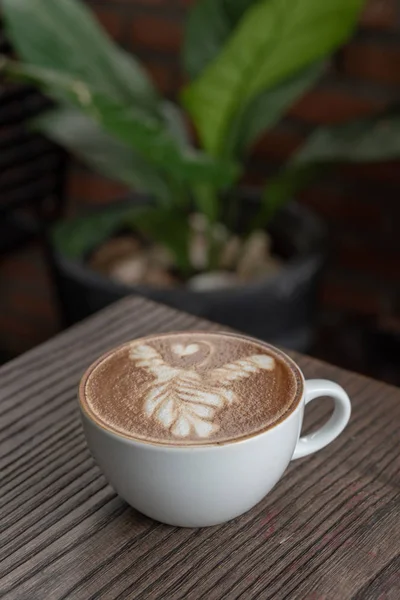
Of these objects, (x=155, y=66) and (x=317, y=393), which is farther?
(x=155, y=66)

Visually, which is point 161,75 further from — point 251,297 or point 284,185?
point 251,297

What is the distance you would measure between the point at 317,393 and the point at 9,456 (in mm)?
237

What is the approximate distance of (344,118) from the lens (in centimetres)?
174

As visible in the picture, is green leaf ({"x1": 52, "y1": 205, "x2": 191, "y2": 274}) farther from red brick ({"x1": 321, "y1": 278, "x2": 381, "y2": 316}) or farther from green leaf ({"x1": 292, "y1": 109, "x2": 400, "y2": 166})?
red brick ({"x1": 321, "y1": 278, "x2": 381, "y2": 316})

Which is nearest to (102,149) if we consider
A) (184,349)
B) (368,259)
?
(368,259)

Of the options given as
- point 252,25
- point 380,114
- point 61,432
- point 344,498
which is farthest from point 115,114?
point 344,498

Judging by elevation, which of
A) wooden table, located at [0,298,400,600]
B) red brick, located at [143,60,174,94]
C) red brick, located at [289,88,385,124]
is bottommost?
red brick, located at [289,88,385,124]

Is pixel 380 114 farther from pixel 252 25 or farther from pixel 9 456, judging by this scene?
pixel 9 456

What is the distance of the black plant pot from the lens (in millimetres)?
1396

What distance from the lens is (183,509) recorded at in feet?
1.93

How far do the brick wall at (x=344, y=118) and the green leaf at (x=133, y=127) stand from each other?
52 centimetres

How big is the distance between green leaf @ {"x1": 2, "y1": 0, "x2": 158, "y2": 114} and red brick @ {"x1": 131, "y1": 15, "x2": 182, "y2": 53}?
1.50 feet

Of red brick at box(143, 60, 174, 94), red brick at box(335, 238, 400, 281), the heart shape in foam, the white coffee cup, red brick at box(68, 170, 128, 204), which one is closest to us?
the white coffee cup

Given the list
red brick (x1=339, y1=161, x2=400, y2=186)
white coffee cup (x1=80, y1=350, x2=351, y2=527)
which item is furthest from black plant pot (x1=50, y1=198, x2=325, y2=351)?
white coffee cup (x1=80, y1=350, x2=351, y2=527)
